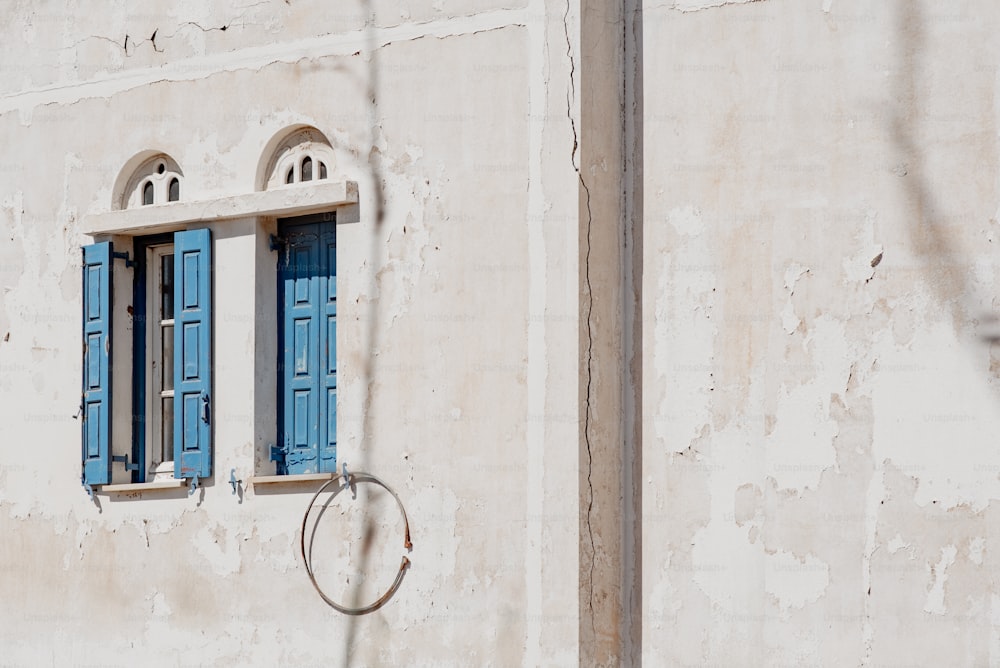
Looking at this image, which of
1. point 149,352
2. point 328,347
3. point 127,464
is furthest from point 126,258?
point 328,347

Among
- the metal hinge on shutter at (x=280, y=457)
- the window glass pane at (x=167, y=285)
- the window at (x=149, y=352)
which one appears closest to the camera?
the metal hinge on shutter at (x=280, y=457)

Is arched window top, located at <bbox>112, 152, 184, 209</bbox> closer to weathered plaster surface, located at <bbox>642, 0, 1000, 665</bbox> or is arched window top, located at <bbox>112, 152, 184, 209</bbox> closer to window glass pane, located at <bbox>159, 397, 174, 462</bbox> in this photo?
window glass pane, located at <bbox>159, 397, 174, 462</bbox>

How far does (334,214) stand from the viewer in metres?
9.19

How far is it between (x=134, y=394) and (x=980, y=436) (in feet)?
15.8

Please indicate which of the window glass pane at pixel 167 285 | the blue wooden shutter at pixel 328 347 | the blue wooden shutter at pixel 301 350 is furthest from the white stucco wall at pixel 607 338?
the window glass pane at pixel 167 285

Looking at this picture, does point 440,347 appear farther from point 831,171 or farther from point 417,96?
point 831,171

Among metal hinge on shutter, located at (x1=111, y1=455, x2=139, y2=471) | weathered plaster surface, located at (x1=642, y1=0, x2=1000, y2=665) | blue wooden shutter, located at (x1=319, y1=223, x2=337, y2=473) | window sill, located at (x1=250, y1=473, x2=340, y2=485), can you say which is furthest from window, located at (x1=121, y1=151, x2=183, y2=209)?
weathered plaster surface, located at (x1=642, y1=0, x2=1000, y2=665)

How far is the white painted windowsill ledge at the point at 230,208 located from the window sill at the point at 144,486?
4.70ft

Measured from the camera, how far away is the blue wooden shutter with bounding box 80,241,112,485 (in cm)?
974

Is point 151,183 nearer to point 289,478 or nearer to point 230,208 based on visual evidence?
point 230,208

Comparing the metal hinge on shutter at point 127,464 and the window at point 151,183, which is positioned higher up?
the window at point 151,183

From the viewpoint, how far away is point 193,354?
954cm

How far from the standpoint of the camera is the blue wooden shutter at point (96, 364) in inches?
384

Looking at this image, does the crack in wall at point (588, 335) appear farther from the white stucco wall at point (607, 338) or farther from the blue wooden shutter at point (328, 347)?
the blue wooden shutter at point (328, 347)
